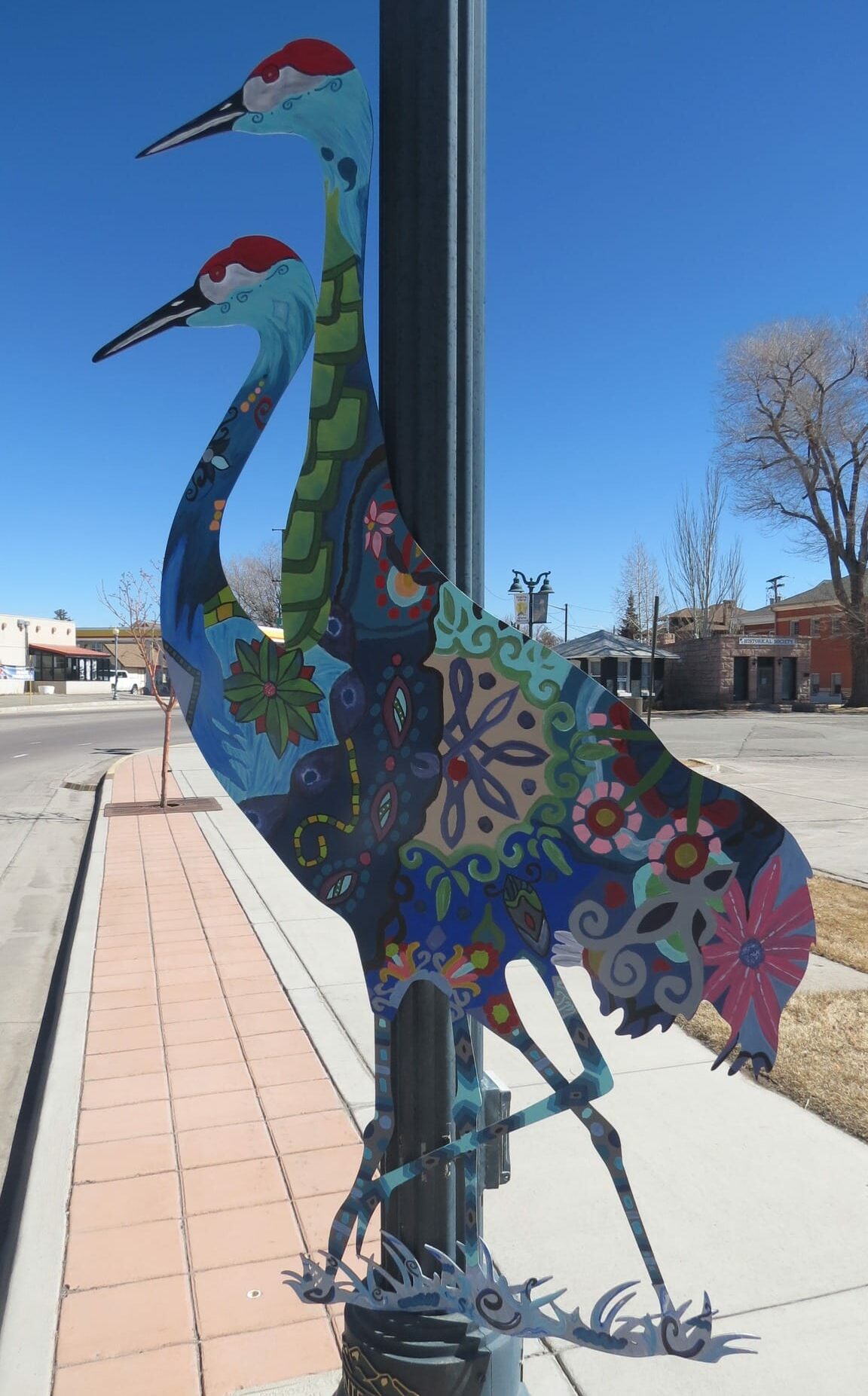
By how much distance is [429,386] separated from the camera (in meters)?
1.96

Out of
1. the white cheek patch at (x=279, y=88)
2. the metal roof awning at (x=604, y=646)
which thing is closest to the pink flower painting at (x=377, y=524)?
the white cheek patch at (x=279, y=88)

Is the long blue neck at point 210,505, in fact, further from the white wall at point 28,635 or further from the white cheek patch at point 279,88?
the white wall at point 28,635

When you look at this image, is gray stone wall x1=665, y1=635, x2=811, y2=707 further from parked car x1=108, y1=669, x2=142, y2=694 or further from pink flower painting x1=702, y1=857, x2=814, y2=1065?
pink flower painting x1=702, y1=857, x2=814, y2=1065

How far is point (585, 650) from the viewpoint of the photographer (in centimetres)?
2927

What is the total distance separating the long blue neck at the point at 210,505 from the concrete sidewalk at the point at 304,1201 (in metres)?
2.02

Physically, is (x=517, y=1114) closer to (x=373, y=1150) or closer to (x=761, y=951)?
(x=373, y=1150)

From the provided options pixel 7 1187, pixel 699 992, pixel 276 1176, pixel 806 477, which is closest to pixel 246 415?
pixel 699 992

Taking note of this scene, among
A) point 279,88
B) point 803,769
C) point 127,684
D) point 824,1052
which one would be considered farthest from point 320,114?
point 127,684

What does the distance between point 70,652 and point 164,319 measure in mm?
68918

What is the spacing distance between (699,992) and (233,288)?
170 cm

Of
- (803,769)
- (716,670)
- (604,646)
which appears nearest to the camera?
(803,769)

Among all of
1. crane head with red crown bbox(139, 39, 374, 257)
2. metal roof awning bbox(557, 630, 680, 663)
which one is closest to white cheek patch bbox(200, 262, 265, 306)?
crane head with red crown bbox(139, 39, 374, 257)

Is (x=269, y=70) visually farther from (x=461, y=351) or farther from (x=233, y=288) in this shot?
(x=461, y=351)

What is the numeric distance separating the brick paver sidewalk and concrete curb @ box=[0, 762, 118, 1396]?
46mm
